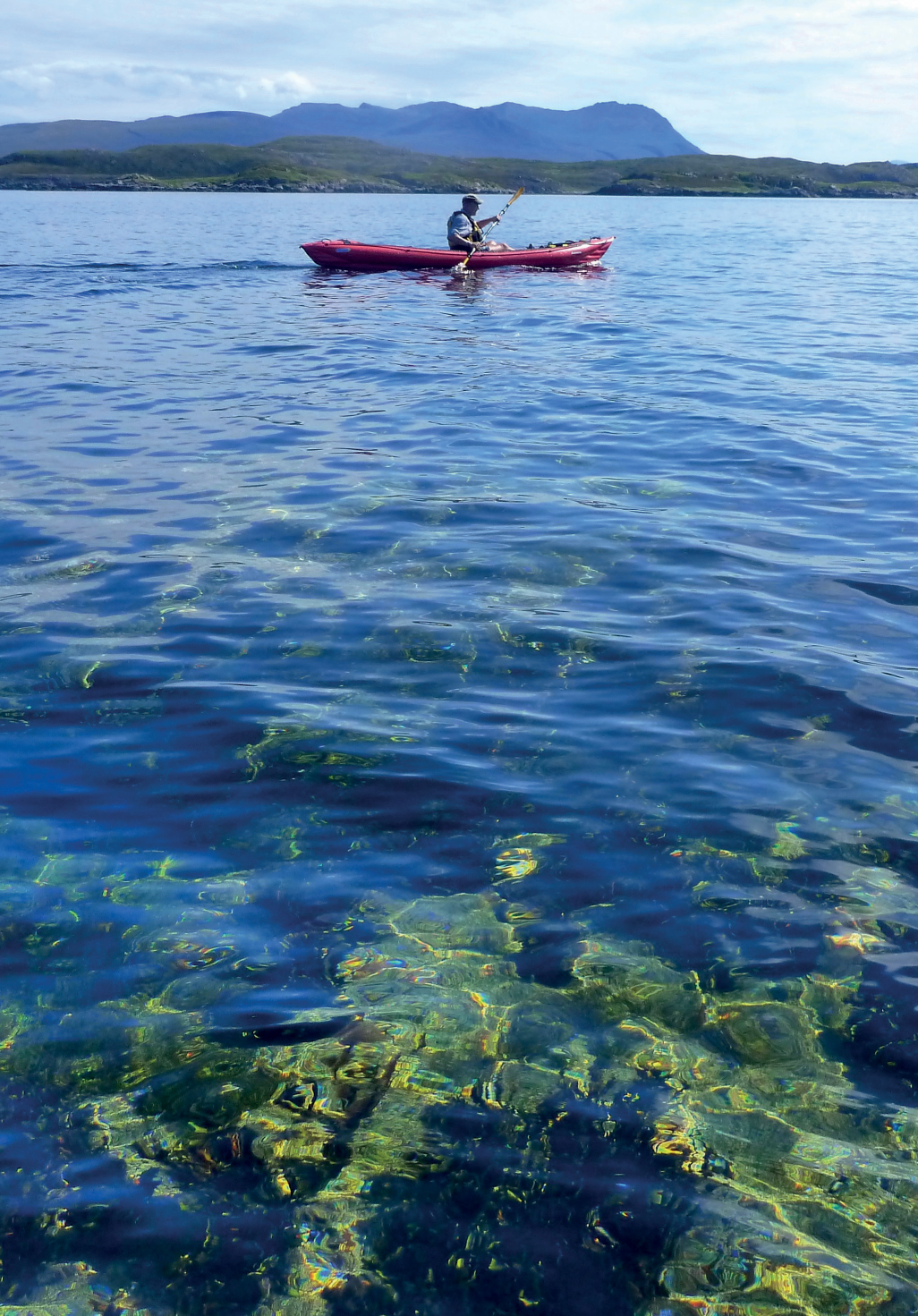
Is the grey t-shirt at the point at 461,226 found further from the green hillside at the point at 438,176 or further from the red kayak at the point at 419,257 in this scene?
the green hillside at the point at 438,176

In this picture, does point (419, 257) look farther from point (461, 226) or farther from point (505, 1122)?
point (505, 1122)

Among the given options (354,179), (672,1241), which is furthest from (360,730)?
(354,179)

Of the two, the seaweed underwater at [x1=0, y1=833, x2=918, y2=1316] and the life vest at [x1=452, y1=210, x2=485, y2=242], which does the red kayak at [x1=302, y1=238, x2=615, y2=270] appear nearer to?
the life vest at [x1=452, y1=210, x2=485, y2=242]

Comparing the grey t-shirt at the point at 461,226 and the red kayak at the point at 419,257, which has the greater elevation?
the grey t-shirt at the point at 461,226

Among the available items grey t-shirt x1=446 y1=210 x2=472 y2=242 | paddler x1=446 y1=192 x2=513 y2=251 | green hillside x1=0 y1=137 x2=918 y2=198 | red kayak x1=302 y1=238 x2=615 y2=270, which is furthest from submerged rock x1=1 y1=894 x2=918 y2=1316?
green hillside x1=0 y1=137 x2=918 y2=198

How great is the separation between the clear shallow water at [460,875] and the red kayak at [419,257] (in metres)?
17.7

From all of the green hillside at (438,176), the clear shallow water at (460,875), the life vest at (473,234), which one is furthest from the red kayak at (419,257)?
the green hillside at (438,176)

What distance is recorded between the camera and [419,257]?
27.5m

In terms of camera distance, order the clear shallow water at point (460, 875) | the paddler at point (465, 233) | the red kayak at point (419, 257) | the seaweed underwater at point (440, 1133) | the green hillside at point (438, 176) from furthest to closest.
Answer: the green hillside at point (438, 176) < the red kayak at point (419, 257) < the paddler at point (465, 233) < the clear shallow water at point (460, 875) < the seaweed underwater at point (440, 1133)

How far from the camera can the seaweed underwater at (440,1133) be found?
282 centimetres

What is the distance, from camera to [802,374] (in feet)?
56.1

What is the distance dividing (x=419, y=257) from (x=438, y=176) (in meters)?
167

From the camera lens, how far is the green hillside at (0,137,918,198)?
15450 centimetres

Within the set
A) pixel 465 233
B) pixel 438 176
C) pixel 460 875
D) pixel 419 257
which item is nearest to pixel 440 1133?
pixel 460 875
